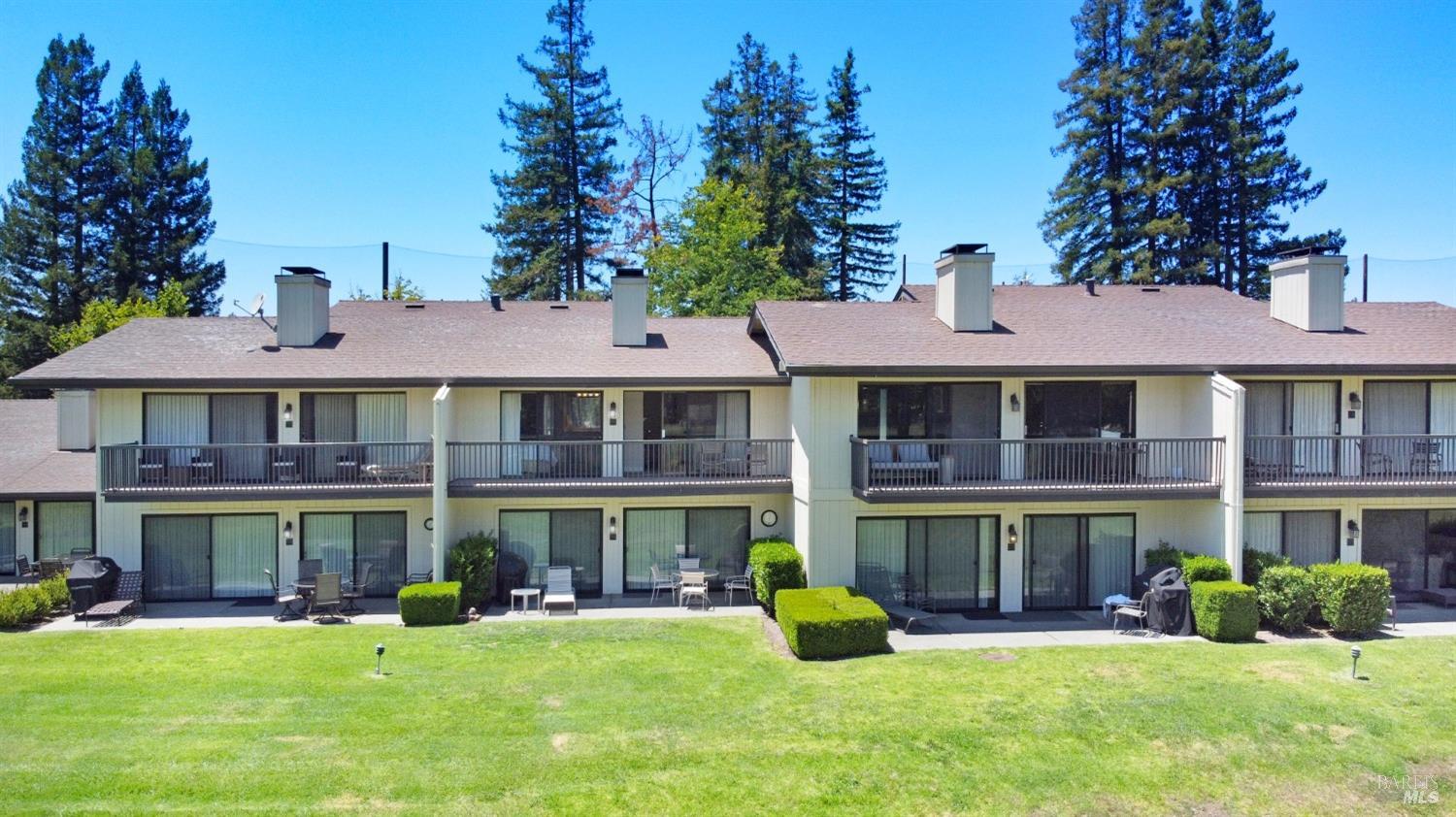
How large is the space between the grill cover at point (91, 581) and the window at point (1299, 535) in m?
21.8

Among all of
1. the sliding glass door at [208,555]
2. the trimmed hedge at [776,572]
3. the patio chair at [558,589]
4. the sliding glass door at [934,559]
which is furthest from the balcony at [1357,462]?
the sliding glass door at [208,555]

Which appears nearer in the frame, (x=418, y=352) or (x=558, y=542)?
(x=558, y=542)

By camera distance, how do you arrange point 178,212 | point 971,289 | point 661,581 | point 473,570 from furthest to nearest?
point 178,212 < point 971,289 < point 661,581 < point 473,570

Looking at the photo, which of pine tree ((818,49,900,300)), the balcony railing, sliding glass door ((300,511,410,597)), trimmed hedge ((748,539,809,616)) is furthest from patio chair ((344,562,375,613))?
pine tree ((818,49,900,300))

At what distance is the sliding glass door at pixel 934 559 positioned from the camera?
628 inches

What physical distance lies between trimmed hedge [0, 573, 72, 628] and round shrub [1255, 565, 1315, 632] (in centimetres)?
2148

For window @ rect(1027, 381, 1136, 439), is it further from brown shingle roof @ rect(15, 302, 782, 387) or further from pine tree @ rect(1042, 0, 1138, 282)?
pine tree @ rect(1042, 0, 1138, 282)

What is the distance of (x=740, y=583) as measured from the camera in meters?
17.0

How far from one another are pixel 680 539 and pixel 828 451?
3921 mm

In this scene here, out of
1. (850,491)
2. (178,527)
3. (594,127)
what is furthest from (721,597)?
(594,127)

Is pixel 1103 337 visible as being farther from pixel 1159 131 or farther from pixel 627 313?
pixel 1159 131

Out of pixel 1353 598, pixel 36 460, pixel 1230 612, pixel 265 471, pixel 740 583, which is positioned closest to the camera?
pixel 1230 612

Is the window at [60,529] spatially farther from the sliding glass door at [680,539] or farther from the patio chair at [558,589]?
the sliding glass door at [680,539]

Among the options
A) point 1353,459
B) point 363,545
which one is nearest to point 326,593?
point 363,545
